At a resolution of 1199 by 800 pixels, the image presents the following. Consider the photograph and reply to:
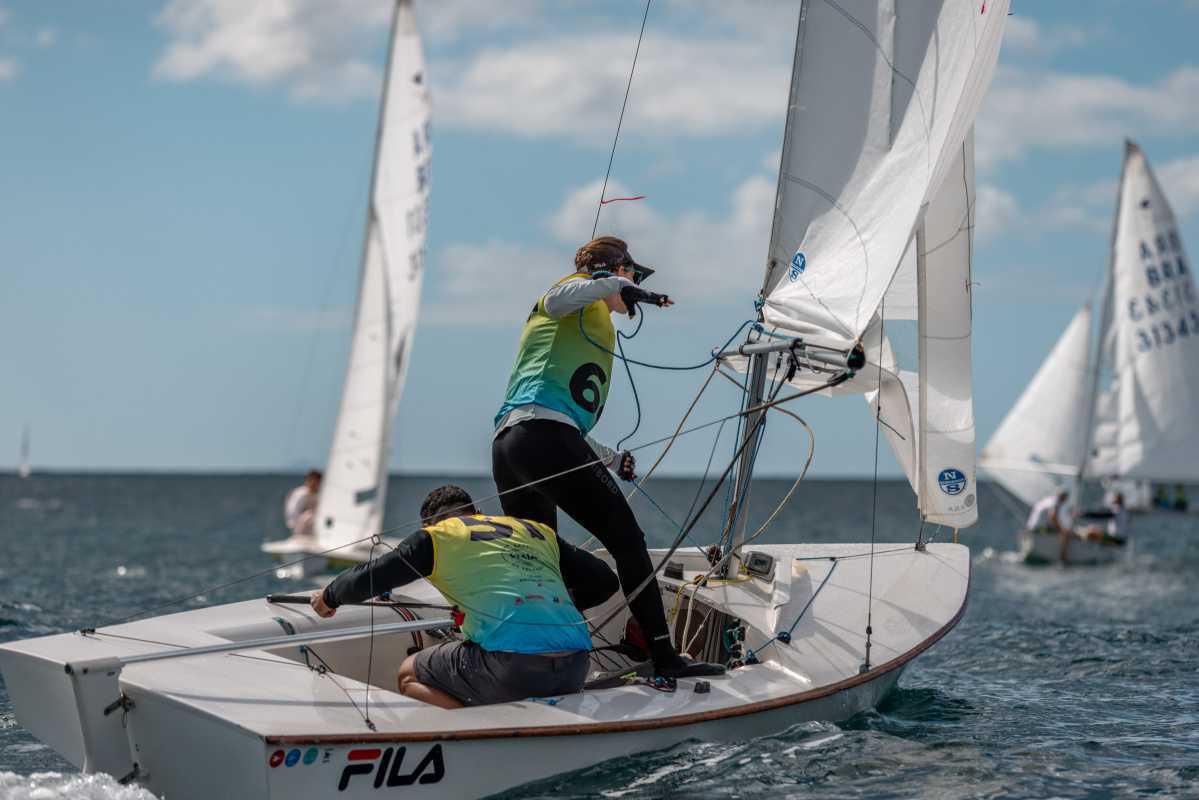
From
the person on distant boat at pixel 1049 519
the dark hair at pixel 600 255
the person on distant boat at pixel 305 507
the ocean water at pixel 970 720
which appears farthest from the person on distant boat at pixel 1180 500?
the dark hair at pixel 600 255

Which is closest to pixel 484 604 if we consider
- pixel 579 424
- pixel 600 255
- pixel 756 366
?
pixel 579 424

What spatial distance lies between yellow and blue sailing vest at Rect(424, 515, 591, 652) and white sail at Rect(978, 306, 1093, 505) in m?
21.7

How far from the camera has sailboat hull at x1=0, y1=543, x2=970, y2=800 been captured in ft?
12.1

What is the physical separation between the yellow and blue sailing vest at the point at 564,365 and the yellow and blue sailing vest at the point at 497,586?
616 mm

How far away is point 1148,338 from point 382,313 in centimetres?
1526

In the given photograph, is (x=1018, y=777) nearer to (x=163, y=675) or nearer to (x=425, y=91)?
(x=163, y=675)

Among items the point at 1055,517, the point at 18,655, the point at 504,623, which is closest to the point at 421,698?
the point at 504,623

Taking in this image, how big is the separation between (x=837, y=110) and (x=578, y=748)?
301 centimetres

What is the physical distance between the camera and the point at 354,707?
4023mm

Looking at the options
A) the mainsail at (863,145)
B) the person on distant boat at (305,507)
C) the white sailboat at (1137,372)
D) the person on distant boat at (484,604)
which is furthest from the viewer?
the white sailboat at (1137,372)

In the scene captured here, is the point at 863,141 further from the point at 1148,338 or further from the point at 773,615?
the point at 1148,338

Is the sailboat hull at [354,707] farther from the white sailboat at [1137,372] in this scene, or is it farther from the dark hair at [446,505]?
the white sailboat at [1137,372]

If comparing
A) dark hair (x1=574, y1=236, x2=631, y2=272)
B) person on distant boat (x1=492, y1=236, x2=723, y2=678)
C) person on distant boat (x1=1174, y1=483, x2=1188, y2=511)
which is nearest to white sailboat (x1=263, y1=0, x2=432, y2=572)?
person on distant boat (x1=492, y1=236, x2=723, y2=678)

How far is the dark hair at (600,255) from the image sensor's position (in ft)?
16.4
